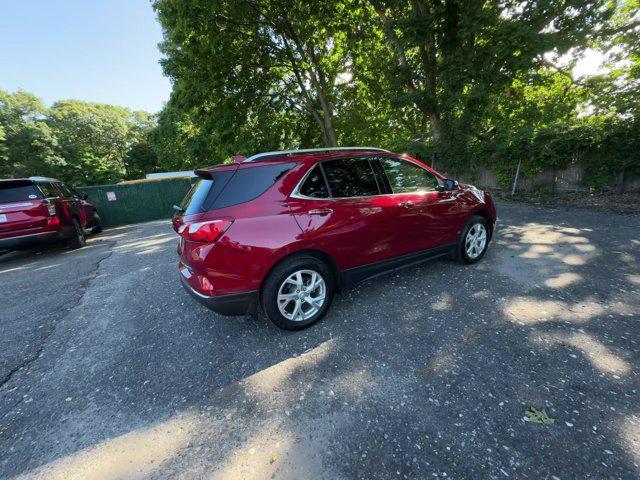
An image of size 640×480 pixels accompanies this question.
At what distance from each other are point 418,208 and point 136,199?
511 inches

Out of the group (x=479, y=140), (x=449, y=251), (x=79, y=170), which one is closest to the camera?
(x=449, y=251)

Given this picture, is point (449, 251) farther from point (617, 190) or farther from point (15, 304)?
point (617, 190)

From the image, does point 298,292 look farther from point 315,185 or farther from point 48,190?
point 48,190

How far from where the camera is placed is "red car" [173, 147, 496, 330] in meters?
2.58

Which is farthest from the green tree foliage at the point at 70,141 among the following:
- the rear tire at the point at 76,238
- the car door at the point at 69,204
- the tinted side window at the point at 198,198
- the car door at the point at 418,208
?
the car door at the point at 418,208

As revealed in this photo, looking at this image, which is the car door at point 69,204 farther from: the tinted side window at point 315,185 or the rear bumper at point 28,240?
the tinted side window at point 315,185

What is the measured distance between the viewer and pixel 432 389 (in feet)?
7.01

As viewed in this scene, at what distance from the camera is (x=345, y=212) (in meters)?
3.01

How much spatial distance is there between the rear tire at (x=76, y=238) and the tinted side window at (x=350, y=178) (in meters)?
7.63

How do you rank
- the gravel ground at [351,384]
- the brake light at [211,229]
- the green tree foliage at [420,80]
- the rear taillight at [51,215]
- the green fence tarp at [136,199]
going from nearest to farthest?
the gravel ground at [351,384], the brake light at [211,229], the rear taillight at [51,215], the green tree foliage at [420,80], the green fence tarp at [136,199]

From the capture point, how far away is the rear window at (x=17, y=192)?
5.80 meters

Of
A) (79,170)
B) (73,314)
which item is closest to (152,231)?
(73,314)

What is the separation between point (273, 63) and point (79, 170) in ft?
114

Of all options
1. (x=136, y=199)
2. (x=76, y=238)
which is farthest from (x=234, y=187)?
(x=136, y=199)
